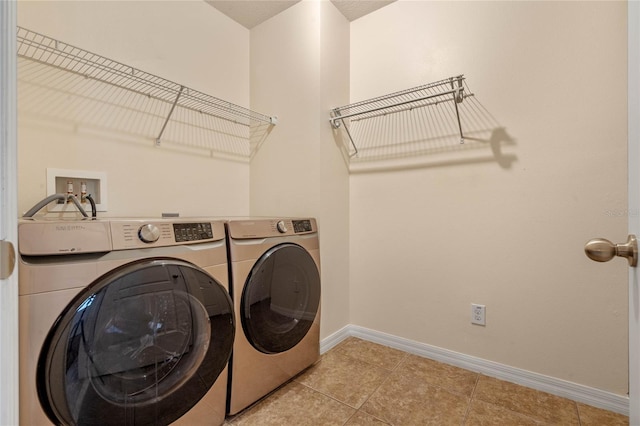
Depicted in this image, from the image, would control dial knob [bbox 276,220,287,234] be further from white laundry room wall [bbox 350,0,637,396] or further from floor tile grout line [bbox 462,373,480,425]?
floor tile grout line [bbox 462,373,480,425]

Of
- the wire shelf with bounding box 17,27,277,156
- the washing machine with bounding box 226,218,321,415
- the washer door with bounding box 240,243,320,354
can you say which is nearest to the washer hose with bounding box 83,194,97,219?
the wire shelf with bounding box 17,27,277,156

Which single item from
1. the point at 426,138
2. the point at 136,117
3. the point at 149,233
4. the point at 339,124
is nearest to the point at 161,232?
the point at 149,233

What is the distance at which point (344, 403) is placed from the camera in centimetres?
128

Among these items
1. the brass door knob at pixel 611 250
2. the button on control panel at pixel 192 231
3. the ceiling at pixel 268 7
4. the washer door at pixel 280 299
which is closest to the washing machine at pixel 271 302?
the washer door at pixel 280 299

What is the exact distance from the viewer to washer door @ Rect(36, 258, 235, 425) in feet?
2.44

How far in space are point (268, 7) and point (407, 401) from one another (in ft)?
8.28

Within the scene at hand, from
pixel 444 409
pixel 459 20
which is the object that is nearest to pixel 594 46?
pixel 459 20

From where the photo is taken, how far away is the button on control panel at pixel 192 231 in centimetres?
100

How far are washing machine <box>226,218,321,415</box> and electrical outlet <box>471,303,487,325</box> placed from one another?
2.88 ft

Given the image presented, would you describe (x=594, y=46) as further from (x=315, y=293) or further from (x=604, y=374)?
(x=315, y=293)

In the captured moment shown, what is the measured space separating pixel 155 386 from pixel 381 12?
2389 millimetres

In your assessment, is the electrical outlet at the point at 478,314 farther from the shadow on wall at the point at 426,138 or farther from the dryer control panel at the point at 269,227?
the dryer control panel at the point at 269,227

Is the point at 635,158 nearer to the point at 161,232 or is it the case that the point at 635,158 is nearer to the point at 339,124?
the point at 161,232

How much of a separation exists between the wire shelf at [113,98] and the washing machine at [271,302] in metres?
0.89
